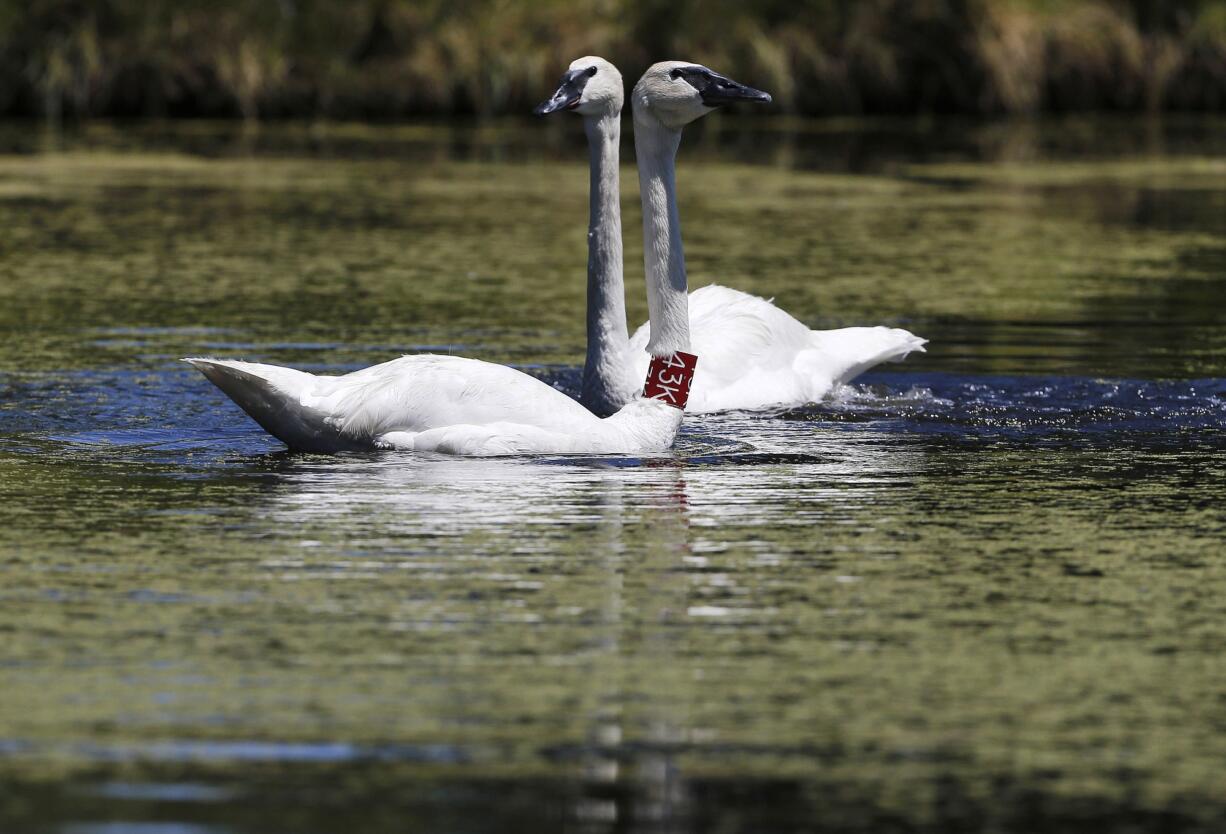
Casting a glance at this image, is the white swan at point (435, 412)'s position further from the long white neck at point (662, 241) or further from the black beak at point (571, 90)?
the black beak at point (571, 90)

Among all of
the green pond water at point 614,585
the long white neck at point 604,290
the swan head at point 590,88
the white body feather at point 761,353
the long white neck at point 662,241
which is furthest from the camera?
the white body feather at point 761,353

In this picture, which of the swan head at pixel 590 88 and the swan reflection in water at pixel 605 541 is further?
the swan head at pixel 590 88

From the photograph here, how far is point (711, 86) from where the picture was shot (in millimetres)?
8172

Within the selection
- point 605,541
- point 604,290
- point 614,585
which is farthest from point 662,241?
point 614,585

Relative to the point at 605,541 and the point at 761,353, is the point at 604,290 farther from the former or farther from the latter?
the point at 605,541

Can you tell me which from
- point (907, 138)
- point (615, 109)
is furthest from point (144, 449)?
point (907, 138)

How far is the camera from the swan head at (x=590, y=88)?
8453mm

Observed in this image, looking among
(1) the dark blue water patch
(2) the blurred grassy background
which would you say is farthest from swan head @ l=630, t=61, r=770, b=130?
(2) the blurred grassy background

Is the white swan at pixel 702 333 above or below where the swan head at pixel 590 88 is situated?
below

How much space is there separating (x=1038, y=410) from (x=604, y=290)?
1864 millimetres

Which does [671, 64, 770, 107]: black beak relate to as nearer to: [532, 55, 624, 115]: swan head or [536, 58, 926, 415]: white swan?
[536, 58, 926, 415]: white swan

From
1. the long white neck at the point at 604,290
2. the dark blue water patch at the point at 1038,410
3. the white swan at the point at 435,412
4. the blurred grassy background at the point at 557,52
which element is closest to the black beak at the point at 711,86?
the long white neck at the point at 604,290

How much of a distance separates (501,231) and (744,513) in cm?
1011

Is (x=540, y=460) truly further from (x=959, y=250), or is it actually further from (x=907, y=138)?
(x=907, y=138)
